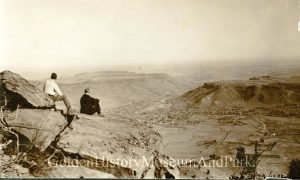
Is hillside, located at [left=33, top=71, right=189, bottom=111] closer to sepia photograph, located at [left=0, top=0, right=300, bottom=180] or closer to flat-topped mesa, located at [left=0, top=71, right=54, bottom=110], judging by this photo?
sepia photograph, located at [left=0, top=0, right=300, bottom=180]

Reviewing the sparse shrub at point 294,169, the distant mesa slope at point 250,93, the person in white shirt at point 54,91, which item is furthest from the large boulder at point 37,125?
the sparse shrub at point 294,169

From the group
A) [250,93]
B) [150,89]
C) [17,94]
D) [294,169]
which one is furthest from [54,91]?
[294,169]

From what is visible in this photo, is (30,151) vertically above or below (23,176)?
above

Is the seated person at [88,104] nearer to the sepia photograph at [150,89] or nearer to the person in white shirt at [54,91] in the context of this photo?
the sepia photograph at [150,89]

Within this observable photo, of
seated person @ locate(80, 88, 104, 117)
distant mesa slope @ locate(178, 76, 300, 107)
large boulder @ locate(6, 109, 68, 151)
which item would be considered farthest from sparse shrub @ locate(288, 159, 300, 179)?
large boulder @ locate(6, 109, 68, 151)

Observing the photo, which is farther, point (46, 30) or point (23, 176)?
point (46, 30)

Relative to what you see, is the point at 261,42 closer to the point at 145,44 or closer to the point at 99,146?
the point at 145,44

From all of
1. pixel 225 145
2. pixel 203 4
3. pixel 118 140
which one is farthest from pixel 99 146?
pixel 203 4

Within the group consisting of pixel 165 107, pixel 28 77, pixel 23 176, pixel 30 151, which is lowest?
pixel 23 176
